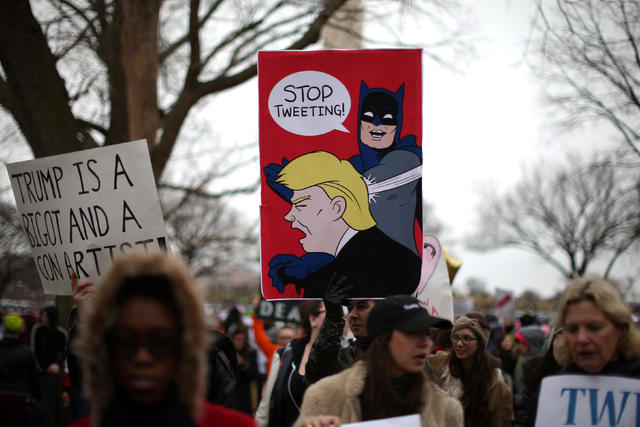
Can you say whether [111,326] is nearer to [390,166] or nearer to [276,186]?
[276,186]

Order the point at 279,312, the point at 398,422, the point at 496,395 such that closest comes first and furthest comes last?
the point at 398,422, the point at 496,395, the point at 279,312

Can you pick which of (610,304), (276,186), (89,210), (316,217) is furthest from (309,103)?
(610,304)

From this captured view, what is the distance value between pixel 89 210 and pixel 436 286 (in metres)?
3.30

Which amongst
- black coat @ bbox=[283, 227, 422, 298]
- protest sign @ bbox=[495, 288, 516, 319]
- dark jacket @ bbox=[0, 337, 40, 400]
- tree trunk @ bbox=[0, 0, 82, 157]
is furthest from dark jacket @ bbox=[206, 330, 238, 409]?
protest sign @ bbox=[495, 288, 516, 319]

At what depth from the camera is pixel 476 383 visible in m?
5.06

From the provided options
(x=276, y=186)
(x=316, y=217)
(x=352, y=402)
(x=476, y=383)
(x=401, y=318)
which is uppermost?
(x=276, y=186)

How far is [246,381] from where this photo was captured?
439 inches

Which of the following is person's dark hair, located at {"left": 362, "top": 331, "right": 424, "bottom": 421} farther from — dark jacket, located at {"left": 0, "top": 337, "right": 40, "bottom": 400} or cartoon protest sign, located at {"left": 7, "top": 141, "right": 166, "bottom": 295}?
dark jacket, located at {"left": 0, "top": 337, "right": 40, "bottom": 400}

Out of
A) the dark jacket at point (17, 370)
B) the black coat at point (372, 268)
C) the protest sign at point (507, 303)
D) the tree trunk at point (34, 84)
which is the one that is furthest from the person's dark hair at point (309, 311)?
the protest sign at point (507, 303)

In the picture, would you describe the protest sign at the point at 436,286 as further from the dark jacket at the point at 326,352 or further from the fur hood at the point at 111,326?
the fur hood at the point at 111,326

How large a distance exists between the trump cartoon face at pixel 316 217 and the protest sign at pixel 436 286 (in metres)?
1.87

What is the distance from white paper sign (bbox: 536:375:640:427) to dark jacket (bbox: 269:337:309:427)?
6.60 ft

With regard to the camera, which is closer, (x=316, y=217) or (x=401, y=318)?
(x=401, y=318)

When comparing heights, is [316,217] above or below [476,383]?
above
